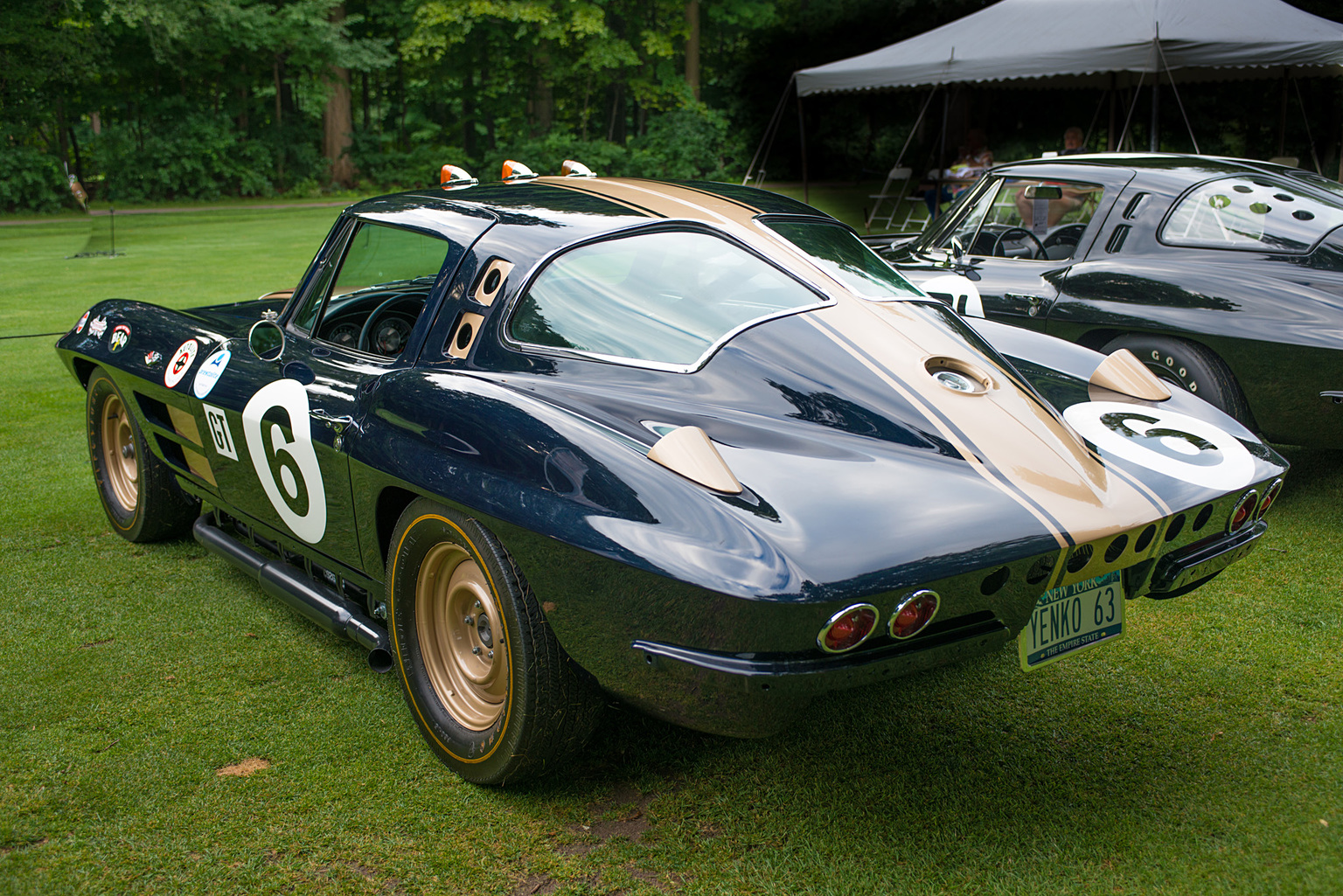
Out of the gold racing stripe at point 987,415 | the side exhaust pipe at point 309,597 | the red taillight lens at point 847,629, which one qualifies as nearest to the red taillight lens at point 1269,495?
the gold racing stripe at point 987,415

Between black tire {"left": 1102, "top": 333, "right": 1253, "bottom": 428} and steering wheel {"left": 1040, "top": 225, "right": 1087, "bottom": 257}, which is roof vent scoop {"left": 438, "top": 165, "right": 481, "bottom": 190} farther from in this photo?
steering wheel {"left": 1040, "top": 225, "right": 1087, "bottom": 257}

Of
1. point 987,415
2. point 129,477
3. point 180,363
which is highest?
point 987,415

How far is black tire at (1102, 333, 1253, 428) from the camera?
452 centimetres

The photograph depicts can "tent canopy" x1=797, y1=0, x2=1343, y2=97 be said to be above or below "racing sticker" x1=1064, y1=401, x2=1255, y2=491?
above

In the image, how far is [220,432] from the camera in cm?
341

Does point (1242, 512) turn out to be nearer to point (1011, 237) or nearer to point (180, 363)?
point (180, 363)

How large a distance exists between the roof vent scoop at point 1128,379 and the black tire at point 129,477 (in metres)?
3.33

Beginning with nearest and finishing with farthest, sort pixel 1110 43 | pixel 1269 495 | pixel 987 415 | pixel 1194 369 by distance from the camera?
pixel 987 415, pixel 1269 495, pixel 1194 369, pixel 1110 43

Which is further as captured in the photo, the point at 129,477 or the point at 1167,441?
the point at 129,477

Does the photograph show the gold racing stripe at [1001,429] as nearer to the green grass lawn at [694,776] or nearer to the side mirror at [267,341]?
the green grass lawn at [694,776]

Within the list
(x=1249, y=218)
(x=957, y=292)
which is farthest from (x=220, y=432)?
(x=1249, y=218)

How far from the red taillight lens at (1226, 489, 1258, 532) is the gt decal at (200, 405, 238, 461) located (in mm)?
2856

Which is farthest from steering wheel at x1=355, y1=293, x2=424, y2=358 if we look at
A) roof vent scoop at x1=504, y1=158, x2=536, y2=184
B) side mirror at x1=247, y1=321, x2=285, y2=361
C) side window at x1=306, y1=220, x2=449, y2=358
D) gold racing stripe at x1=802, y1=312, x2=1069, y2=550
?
gold racing stripe at x1=802, y1=312, x2=1069, y2=550

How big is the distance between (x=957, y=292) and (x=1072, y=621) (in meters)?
3.12
